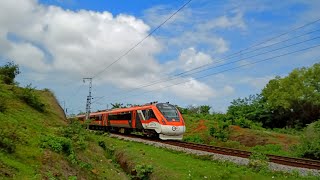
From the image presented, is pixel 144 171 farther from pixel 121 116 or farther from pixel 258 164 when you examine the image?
pixel 121 116

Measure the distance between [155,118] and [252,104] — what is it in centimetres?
3658

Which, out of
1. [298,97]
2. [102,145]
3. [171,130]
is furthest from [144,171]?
[298,97]

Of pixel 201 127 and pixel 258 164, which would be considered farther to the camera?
pixel 201 127

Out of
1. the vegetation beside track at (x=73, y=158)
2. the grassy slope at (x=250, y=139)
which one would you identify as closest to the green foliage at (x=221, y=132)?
the grassy slope at (x=250, y=139)

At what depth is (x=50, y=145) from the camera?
12.9 meters

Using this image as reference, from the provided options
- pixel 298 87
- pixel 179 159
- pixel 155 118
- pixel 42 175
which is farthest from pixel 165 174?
pixel 298 87

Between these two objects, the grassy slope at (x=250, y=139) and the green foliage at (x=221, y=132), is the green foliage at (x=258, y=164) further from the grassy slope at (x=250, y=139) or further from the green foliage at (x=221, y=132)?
the green foliage at (x=221, y=132)

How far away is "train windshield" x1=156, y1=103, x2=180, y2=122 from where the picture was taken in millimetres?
29672

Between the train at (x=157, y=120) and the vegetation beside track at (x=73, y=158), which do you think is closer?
the vegetation beside track at (x=73, y=158)

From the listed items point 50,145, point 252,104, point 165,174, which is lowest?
point 165,174

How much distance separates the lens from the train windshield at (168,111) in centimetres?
2967

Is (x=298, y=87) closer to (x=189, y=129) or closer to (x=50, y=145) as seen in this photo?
(x=189, y=129)

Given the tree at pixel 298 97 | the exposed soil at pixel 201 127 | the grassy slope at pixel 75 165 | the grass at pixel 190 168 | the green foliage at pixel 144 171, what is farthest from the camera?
the tree at pixel 298 97

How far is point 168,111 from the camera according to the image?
99.0 ft
